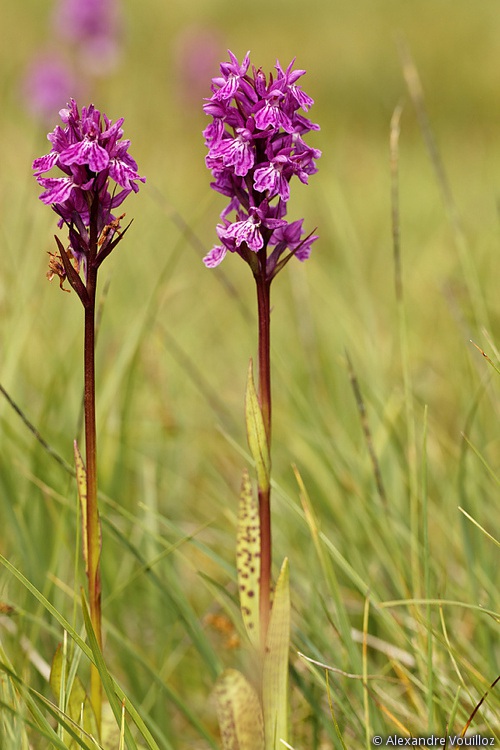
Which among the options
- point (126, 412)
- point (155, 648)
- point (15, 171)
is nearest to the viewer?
point (155, 648)

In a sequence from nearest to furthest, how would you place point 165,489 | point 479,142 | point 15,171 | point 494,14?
point 165,489, point 15,171, point 479,142, point 494,14

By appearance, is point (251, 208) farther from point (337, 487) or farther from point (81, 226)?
point (337, 487)

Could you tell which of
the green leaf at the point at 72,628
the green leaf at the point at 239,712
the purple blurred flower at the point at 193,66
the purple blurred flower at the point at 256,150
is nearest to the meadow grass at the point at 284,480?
the green leaf at the point at 72,628

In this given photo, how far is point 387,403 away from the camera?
6.53 feet

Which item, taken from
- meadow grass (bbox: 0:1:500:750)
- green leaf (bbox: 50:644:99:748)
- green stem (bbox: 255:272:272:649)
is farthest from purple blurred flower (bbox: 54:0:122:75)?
green leaf (bbox: 50:644:99:748)

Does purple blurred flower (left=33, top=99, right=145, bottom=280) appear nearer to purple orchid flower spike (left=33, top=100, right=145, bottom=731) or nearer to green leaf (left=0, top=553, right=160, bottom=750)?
purple orchid flower spike (left=33, top=100, right=145, bottom=731)

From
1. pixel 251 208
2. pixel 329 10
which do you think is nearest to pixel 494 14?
pixel 329 10

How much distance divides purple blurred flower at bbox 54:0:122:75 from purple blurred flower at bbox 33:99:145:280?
6.21 meters

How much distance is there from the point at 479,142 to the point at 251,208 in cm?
741

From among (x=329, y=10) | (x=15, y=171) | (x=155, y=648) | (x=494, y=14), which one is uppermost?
(x=329, y=10)

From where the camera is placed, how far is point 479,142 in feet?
25.8

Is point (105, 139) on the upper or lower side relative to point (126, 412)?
upper

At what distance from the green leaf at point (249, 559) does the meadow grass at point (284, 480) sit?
0.39 ft

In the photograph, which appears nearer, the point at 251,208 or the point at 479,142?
the point at 251,208
